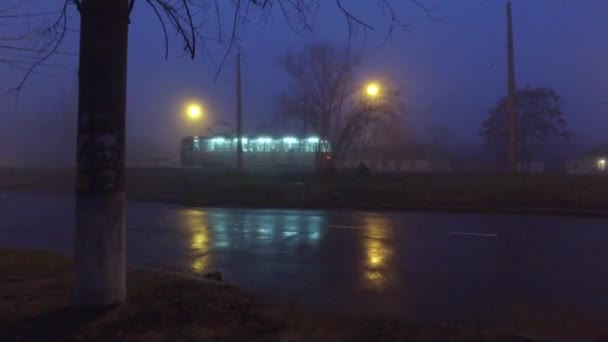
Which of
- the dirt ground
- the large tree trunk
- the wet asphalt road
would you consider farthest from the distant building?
the large tree trunk

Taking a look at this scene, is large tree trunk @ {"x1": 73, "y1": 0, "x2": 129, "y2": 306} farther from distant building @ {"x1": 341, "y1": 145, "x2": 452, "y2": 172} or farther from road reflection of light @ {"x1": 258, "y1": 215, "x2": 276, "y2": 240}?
distant building @ {"x1": 341, "y1": 145, "x2": 452, "y2": 172}

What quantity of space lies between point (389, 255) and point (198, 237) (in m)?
4.86

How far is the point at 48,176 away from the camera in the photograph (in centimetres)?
3628

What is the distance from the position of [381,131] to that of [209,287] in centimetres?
3009

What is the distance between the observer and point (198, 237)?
1312 cm

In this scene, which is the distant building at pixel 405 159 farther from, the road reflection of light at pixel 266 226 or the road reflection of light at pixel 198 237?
the road reflection of light at pixel 266 226

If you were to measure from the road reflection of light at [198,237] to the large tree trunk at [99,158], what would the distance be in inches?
141

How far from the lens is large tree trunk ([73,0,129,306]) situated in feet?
18.6

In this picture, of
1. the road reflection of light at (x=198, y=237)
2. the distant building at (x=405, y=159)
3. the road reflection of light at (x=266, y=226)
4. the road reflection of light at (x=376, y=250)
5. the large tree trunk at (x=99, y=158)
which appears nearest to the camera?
the large tree trunk at (x=99, y=158)

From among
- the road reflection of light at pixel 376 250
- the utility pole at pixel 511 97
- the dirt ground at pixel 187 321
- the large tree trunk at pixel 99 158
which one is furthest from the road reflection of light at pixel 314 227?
the utility pole at pixel 511 97

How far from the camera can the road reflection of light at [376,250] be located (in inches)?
335

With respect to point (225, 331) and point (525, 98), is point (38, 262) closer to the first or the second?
point (225, 331)

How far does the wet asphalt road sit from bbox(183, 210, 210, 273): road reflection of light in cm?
3

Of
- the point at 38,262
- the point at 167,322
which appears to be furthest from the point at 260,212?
the point at 167,322
